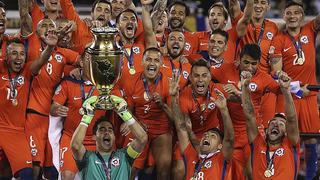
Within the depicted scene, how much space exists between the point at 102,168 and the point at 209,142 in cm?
127

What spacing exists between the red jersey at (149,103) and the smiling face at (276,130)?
41.7 inches

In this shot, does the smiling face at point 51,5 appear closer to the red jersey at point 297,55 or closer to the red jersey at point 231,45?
the red jersey at point 231,45

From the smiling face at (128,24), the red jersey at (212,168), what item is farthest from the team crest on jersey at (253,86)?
the smiling face at (128,24)

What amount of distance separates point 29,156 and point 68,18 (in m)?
1.55

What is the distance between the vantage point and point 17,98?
437 inches

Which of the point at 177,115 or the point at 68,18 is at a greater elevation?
the point at 68,18

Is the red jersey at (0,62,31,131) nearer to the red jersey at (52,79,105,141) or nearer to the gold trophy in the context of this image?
the red jersey at (52,79,105,141)

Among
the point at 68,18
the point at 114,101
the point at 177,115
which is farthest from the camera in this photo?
the point at 68,18

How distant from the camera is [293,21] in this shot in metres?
11.7

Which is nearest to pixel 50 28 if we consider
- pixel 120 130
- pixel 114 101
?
pixel 120 130

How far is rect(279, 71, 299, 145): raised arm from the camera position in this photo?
33.1 ft

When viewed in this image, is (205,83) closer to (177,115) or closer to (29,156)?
(177,115)

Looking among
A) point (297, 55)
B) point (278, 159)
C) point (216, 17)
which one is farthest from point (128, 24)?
point (278, 159)

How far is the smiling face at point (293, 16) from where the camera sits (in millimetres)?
11602
